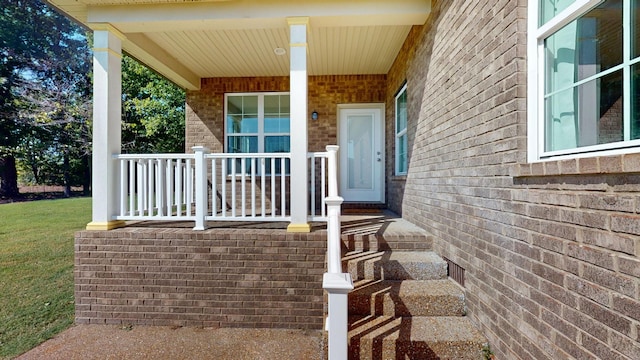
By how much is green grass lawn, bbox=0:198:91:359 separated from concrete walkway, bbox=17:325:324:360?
0.36 meters

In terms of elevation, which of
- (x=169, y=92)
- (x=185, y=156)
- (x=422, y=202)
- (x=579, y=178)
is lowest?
(x=422, y=202)

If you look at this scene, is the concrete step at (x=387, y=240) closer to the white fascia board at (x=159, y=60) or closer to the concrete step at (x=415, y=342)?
the concrete step at (x=415, y=342)

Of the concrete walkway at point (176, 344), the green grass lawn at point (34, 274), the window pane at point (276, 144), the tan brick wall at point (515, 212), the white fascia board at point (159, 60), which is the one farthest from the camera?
the window pane at point (276, 144)

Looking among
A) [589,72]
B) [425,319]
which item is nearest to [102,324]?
[425,319]

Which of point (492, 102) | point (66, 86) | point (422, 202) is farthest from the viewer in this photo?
point (66, 86)

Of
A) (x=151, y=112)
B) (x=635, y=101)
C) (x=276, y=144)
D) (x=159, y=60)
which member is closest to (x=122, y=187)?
(x=159, y=60)

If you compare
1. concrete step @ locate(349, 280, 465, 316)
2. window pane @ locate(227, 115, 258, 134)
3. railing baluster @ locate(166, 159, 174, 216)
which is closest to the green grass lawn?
railing baluster @ locate(166, 159, 174, 216)

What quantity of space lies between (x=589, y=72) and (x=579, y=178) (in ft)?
1.87

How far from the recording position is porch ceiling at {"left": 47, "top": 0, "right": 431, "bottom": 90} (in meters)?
3.62

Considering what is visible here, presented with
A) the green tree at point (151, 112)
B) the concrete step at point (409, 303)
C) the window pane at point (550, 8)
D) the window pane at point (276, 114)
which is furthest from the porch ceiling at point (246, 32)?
the green tree at point (151, 112)

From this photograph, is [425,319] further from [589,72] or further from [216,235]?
[216,235]

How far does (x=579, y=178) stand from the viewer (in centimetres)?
154

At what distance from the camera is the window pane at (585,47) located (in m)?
1.49

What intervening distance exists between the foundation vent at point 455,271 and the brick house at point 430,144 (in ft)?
0.23
